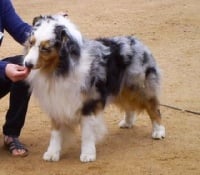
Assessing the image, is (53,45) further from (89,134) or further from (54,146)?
(54,146)

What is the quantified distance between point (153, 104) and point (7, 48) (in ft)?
17.5

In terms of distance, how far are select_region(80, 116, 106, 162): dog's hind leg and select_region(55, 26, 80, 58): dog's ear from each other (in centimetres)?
71

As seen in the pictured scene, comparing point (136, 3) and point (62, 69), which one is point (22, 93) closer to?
point (62, 69)

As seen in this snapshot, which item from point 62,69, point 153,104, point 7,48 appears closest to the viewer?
point 62,69

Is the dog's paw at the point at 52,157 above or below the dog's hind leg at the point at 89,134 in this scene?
below

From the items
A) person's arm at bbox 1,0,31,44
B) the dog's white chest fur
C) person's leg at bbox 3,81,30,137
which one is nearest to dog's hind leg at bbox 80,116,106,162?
the dog's white chest fur

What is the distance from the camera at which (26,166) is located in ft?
17.4

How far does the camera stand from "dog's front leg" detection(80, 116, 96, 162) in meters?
5.29

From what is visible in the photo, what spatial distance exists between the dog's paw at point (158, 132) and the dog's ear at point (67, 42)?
1.59m

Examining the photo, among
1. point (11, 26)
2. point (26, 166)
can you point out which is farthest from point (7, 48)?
point (26, 166)

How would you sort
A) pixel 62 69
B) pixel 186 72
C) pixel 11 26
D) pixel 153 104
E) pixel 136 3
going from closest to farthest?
1. pixel 62 69
2. pixel 11 26
3. pixel 153 104
4. pixel 186 72
5. pixel 136 3

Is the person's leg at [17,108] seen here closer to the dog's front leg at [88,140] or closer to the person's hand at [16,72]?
the person's hand at [16,72]

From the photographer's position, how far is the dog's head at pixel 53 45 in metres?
4.77

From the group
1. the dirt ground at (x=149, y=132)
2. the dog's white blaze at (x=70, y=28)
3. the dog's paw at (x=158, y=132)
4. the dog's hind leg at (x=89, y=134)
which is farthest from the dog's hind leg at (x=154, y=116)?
the dog's white blaze at (x=70, y=28)
